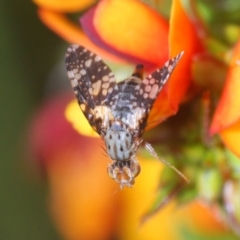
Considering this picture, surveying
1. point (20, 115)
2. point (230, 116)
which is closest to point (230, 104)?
point (230, 116)

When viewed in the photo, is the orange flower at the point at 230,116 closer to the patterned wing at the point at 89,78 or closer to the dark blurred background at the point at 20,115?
the patterned wing at the point at 89,78

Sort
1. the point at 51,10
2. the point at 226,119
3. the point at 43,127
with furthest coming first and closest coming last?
the point at 43,127, the point at 51,10, the point at 226,119

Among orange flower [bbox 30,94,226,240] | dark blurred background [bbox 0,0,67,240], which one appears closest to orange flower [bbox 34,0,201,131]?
orange flower [bbox 30,94,226,240]

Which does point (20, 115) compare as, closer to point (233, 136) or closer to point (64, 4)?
point (64, 4)

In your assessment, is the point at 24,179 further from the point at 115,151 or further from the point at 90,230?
the point at 115,151

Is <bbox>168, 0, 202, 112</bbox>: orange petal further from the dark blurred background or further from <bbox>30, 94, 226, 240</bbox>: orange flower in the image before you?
the dark blurred background

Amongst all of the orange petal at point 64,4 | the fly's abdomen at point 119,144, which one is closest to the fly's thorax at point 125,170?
the fly's abdomen at point 119,144

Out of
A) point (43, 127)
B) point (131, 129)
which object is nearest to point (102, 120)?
point (131, 129)
